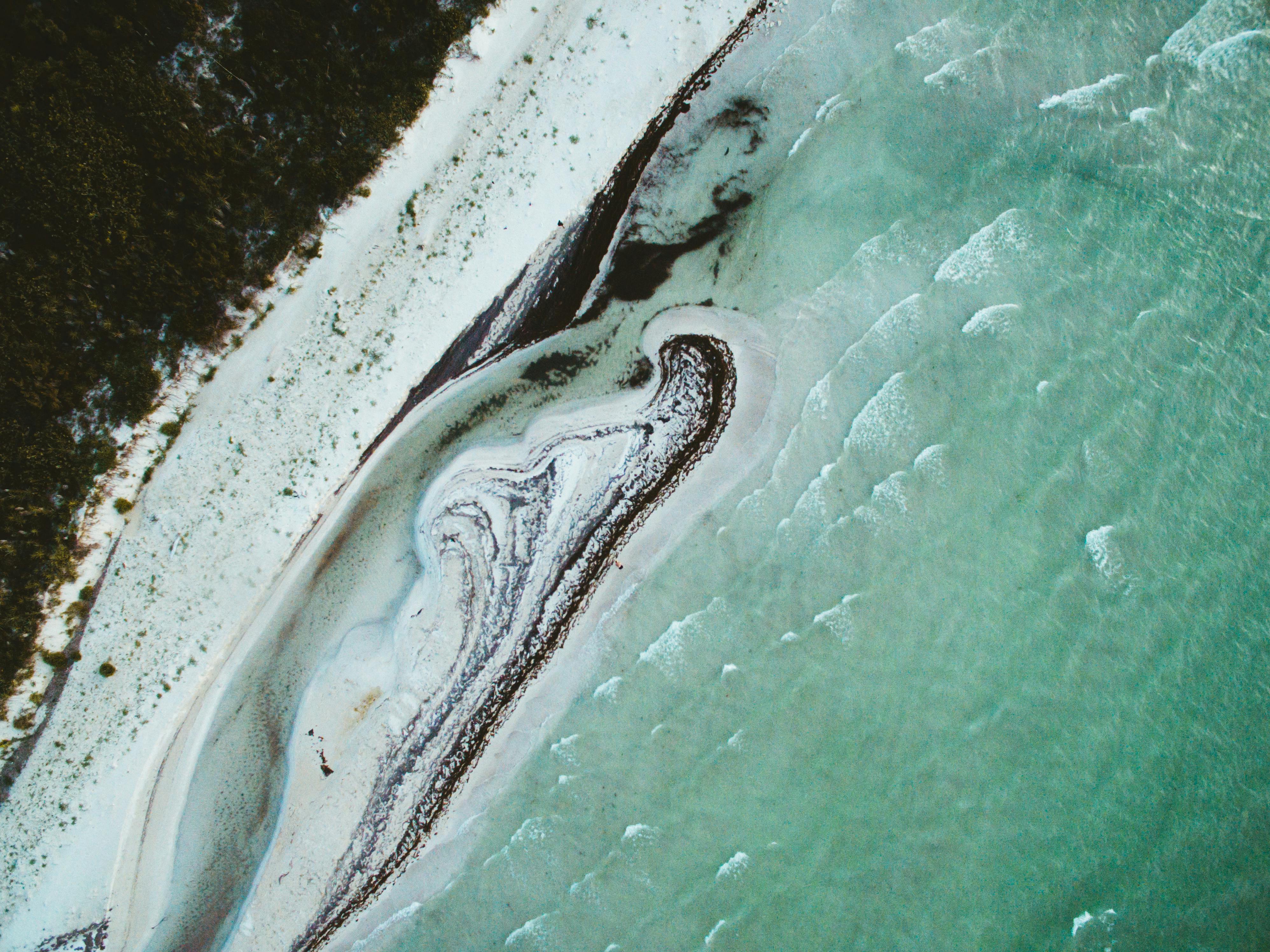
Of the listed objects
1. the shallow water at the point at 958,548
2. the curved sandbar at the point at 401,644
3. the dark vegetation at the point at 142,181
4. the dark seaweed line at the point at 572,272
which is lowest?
the shallow water at the point at 958,548

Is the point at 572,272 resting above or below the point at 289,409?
below

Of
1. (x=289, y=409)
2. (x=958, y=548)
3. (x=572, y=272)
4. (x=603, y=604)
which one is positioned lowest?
(x=958, y=548)

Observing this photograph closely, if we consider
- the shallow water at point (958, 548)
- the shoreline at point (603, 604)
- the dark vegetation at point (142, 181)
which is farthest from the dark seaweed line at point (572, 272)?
the dark vegetation at point (142, 181)

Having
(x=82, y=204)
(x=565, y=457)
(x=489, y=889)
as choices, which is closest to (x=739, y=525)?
(x=565, y=457)

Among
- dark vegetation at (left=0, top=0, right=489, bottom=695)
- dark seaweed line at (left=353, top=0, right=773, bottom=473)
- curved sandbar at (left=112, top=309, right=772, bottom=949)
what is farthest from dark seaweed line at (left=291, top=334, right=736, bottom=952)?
dark vegetation at (left=0, top=0, right=489, bottom=695)

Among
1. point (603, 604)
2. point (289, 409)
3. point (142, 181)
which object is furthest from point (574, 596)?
point (142, 181)

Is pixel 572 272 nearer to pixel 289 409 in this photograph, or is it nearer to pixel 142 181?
pixel 289 409

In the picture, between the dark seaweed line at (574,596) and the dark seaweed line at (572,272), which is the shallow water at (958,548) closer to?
the dark seaweed line at (572,272)
